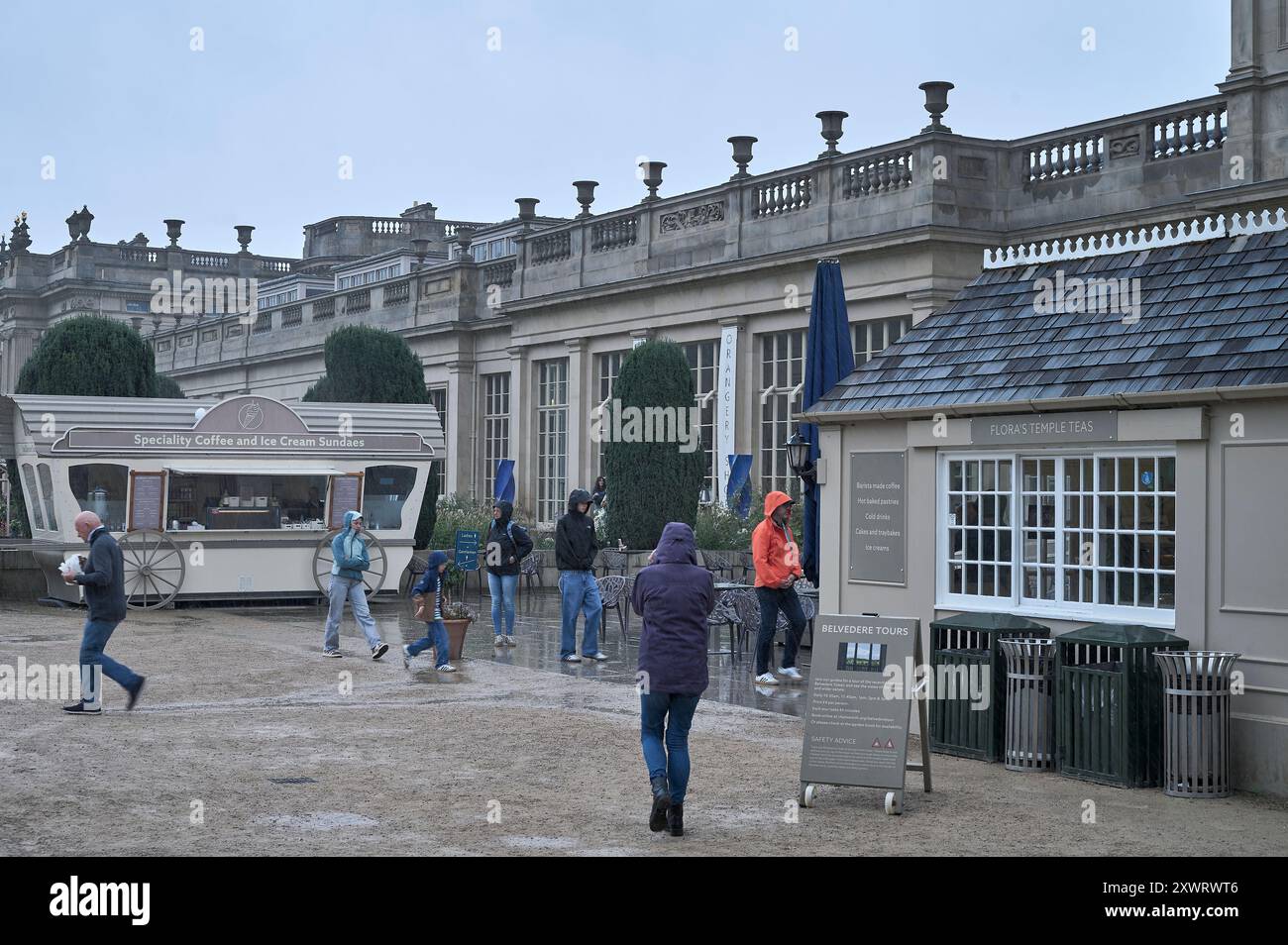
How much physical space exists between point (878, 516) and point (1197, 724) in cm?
366

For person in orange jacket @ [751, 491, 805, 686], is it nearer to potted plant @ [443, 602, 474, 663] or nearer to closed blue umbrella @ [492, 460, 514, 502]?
potted plant @ [443, 602, 474, 663]

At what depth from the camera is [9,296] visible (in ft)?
254

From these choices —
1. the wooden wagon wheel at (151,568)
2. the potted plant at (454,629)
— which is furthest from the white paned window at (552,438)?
the potted plant at (454,629)

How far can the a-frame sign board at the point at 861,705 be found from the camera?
10.6 metres

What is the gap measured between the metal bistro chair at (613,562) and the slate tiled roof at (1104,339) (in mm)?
13860

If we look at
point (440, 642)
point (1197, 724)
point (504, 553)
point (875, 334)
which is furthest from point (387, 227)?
point (1197, 724)

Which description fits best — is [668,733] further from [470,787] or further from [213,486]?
[213,486]

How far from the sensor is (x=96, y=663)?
1412cm

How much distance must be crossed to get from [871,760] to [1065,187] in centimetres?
1623

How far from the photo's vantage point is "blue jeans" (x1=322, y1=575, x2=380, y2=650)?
61.2 ft

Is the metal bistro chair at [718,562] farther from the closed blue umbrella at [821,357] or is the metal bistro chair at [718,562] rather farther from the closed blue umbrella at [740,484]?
the closed blue umbrella at [821,357]

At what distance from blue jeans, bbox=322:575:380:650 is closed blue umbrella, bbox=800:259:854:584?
487cm

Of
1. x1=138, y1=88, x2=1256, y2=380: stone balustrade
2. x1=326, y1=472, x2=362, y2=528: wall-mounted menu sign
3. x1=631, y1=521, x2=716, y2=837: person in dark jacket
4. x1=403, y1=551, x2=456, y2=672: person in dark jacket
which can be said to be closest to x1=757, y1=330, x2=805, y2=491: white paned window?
x1=138, y1=88, x2=1256, y2=380: stone balustrade
